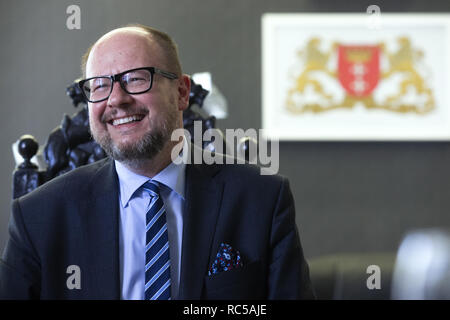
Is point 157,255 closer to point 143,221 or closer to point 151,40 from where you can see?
point 143,221

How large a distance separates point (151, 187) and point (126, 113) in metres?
0.21

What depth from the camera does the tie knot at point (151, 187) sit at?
4.66ft

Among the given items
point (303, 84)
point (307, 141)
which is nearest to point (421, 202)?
point (307, 141)

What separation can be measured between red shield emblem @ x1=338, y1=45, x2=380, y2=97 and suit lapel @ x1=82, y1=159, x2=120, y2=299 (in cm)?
245

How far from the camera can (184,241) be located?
53.1 inches

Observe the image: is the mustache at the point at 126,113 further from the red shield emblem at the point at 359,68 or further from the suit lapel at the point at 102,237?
the red shield emblem at the point at 359,68

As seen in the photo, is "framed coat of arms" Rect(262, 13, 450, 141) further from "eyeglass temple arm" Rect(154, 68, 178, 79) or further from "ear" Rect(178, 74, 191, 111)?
"eyeglass temple arm" Rect(154, 68, 178, 79)

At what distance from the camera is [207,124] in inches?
82.4

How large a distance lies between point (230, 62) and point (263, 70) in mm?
224

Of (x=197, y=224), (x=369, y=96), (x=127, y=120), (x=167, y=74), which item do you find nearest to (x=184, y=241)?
(x=197, y=224)

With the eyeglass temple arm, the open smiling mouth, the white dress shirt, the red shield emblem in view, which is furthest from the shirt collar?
the red shield emblem

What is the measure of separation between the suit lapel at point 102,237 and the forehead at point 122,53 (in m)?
0.29
